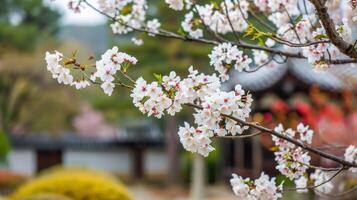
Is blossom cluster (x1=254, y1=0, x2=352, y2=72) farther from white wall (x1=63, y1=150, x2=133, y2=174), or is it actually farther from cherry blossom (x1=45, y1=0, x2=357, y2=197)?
white wall (x1=63, y1=150, x2=133, y2=174)

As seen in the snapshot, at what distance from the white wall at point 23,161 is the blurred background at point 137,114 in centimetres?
3

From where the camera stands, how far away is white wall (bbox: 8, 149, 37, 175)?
1528 centimetres

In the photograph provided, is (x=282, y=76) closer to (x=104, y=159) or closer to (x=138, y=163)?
(x=138, y=163)

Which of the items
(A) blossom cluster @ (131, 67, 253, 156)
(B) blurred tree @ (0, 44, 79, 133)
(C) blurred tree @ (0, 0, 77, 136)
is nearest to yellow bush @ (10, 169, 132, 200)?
(A) blossom cluster @ (131, 67, 253, 156)

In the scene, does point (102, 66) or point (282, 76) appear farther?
point (282, 76)

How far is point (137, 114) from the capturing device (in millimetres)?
13977

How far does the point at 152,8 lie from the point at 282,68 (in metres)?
3.64

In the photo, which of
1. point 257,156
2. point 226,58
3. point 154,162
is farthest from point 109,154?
point 226,58

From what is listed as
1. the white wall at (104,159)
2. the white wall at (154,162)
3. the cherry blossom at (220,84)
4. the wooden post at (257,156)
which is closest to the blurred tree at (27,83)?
the white wall at (104,159)

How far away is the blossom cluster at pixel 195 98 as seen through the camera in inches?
70.0

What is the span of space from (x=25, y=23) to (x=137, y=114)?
15.4ft

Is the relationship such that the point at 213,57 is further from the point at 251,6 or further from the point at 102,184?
the point at 102,184

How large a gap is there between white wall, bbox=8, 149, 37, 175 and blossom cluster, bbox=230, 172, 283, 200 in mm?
13804

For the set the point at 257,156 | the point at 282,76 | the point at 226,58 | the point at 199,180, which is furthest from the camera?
the point at 257,156
